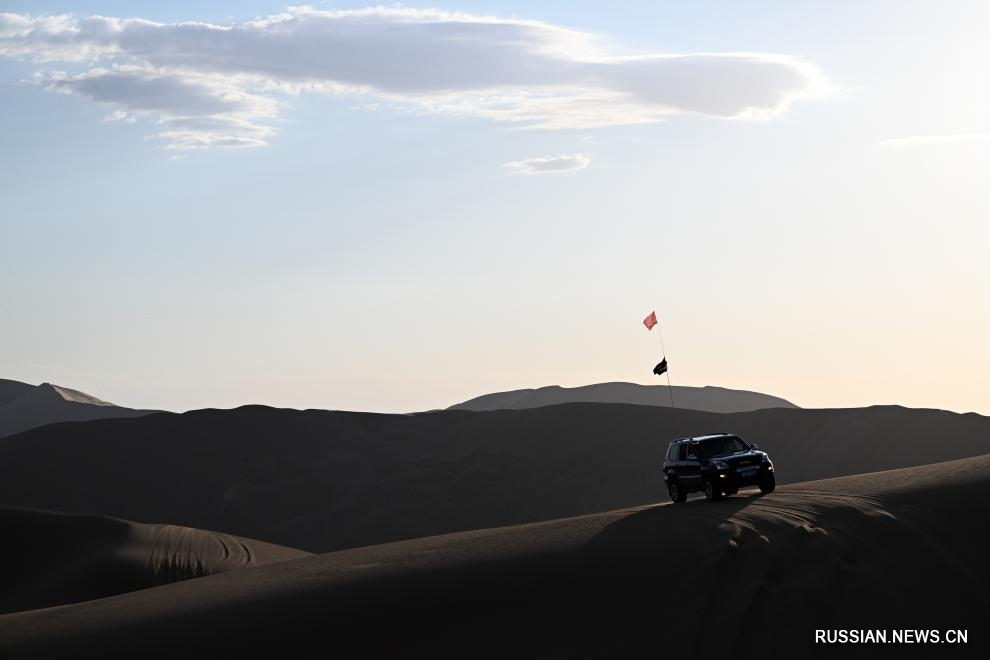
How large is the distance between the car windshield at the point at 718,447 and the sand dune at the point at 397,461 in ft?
110

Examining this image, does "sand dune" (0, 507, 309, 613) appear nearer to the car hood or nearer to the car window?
the car window

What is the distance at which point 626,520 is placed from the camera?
82.8 feet

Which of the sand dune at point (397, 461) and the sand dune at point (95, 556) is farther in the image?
the sand dune at point (397, 461)

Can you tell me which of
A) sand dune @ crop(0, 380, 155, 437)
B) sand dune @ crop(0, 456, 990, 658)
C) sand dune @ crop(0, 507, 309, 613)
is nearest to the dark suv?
sand dune @ crop(0, 456, 990, 658)

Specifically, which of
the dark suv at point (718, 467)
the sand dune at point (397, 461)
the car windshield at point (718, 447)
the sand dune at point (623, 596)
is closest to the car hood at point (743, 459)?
the dark suv at point (718, 467)

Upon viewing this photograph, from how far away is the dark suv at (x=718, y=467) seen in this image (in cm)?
2706

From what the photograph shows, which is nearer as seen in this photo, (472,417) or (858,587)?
(858,587)

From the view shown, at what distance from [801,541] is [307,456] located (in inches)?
2650

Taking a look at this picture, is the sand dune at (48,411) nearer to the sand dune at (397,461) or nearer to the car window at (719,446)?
the sand dune at (397,461)

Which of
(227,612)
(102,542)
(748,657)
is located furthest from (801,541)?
(102,542)

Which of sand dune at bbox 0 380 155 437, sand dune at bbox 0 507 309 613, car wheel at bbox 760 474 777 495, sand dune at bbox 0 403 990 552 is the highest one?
car wheel at bbox 760 474 777 495

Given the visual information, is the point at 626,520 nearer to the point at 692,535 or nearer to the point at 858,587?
the point at 692,535

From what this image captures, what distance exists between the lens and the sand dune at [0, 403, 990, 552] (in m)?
66.2

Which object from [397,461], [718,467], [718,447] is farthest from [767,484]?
[397,461]
